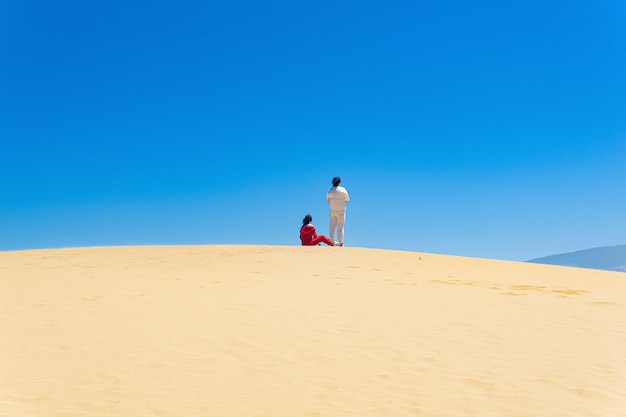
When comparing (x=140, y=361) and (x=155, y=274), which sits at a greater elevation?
(x=155, y=274)

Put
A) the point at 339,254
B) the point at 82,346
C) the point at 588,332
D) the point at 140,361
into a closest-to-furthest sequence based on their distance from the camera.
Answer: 1. the point at 140,361
2. the point at 82,346
3. the point at 588,332
4. the point at 339,254

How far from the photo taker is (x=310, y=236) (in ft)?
59.5

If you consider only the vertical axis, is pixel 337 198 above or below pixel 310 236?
above

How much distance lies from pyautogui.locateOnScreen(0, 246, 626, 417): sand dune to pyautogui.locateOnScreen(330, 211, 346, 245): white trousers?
16.5 ft

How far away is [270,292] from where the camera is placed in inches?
407

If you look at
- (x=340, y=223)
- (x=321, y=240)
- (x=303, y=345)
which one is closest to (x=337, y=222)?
(x=340, y=223)

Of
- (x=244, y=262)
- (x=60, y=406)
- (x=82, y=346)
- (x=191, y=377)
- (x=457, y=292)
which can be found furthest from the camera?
(x=244, y=262)

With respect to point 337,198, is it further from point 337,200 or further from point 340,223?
point 340,223

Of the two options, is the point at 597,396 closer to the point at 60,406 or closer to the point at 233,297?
the point at 60,406

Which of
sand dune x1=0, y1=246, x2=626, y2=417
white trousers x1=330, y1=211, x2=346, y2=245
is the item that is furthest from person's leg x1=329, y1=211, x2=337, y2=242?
sand dune x1=0, y1=246, x2=626, y2=417

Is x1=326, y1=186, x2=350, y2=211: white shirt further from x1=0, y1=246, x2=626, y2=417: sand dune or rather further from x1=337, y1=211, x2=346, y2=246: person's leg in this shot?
x1=0, y1=246, x2=626, y2=417: sand dune

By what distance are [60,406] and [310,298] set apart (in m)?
5.59

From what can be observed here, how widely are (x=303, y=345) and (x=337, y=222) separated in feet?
38.4

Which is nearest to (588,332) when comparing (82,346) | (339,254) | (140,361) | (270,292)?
(270,292)
